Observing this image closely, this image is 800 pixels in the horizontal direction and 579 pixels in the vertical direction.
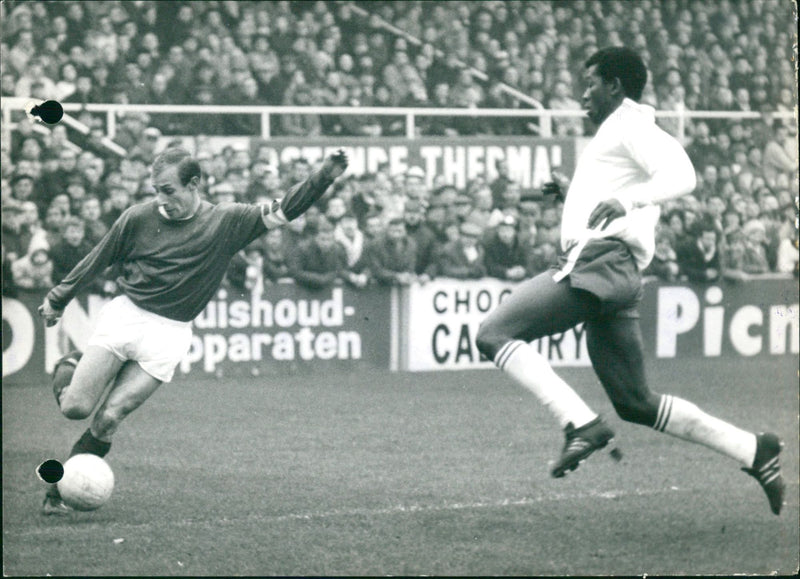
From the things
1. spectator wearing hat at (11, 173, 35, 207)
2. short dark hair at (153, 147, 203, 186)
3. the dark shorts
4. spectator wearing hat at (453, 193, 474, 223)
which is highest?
short dark hair at (153, 147, 203, 186)

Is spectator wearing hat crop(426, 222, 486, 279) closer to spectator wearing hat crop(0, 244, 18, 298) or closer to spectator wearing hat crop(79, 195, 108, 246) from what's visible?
spectator wearing hat crop(79, 195, 108, 246)

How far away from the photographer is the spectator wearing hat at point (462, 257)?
474 inches

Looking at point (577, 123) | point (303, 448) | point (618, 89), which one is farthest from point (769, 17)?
point (618, 89)

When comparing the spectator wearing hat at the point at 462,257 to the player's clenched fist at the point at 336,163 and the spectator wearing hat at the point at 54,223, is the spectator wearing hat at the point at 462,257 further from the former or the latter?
the player's clenched fist at the point at 336,163

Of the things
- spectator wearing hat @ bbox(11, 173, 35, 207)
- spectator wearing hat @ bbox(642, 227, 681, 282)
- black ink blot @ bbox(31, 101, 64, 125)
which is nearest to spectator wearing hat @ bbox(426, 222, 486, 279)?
spectator wearing hat @ bbox(642, 227, 681, 282)

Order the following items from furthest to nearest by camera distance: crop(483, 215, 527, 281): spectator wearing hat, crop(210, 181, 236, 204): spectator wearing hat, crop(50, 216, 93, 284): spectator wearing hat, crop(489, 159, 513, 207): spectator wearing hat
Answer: crop(489, 159, 513, 207): spectator wearing hat
crop(483, 215, 527, 281): spectator wearing hat
crop(210, 181, 236, 204): spectator wearing hat
crop(50, 216, 93, 284): spectator wearing hat

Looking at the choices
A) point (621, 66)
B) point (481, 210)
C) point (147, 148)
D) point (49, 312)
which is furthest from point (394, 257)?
point (621, 66)

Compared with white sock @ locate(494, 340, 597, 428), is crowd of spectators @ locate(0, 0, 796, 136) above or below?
above

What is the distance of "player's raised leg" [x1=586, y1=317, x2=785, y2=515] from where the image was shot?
560cm

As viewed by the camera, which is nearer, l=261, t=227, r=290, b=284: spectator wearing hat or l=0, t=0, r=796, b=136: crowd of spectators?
l=261, t=227, r=290, b=284: spectator wearing hat

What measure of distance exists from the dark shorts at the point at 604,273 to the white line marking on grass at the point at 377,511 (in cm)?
190

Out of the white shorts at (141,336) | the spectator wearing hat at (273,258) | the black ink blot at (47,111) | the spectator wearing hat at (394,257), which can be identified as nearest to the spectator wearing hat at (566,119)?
the spectator wearing hat at (394,257)

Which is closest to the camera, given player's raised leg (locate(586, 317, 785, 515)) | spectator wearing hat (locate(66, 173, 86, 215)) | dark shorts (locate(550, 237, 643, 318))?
dark shorts (locate(550, 237, 643, 318))

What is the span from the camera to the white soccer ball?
6129 millimetres
